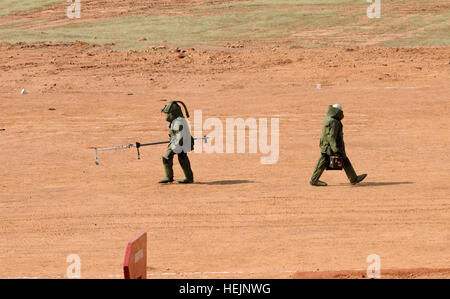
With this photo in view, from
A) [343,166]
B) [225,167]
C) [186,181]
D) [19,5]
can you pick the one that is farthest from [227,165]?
[19,5]

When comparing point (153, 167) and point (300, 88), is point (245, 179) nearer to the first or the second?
point (153, 167)

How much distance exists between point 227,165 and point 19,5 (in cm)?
3012

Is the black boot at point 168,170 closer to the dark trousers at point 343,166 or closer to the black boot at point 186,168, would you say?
the black boot at point 186,168

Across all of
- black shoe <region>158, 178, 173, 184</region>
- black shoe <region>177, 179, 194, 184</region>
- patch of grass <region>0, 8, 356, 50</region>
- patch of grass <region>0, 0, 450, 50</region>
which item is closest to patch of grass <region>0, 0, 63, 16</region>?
patch of grass <region>0, 0, 450, 50</region>

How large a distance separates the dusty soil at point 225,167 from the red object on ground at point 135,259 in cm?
324

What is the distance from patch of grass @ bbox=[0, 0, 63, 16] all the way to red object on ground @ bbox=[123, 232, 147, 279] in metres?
38.9

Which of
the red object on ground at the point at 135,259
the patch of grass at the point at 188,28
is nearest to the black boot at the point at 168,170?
the red object on ground at the point at 135,259

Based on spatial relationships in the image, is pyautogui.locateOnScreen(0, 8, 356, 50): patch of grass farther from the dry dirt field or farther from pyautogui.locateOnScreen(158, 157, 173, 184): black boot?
pyautogui.locateOnScreen(158, 157, 173, 184): black boot

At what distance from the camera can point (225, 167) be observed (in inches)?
773

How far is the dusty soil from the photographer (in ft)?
41.5

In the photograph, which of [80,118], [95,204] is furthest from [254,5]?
[95,204]

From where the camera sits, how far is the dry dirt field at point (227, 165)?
495 inches

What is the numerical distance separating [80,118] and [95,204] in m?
11.0

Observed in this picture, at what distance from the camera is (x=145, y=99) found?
29391 millimetres
